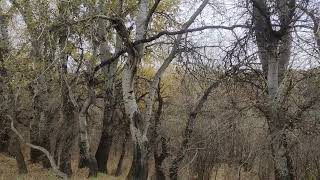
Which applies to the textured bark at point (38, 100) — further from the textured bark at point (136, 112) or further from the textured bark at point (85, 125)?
the textured bark at point (136, 112)

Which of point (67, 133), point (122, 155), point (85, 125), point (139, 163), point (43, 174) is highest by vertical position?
point (85, 125)

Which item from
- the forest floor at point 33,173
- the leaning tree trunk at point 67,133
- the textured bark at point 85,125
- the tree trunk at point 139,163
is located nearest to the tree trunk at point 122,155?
the forest floor at point 33,173

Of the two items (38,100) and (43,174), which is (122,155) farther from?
(43,174)

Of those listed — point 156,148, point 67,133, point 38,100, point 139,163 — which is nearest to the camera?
point 139,163

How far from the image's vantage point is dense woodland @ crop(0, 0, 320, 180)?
1164 centimetres

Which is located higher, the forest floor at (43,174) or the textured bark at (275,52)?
the textured bark at (275,52)

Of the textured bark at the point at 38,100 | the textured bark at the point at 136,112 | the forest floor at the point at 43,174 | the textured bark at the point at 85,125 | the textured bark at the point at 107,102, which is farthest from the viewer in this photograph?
the textured bark at the point at 107,102

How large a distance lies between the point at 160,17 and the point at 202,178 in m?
7.55

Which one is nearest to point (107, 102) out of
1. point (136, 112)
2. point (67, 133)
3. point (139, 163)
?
point (67, 133)

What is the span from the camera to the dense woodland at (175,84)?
11.6m

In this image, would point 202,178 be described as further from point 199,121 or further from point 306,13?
point 306,13

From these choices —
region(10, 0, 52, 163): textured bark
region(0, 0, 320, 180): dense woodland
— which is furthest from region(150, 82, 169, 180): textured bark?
region(10, 0, 52, 163): textured bark

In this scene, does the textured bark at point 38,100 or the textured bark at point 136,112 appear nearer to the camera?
the textured bark at point 136,112

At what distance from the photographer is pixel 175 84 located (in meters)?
27.4
